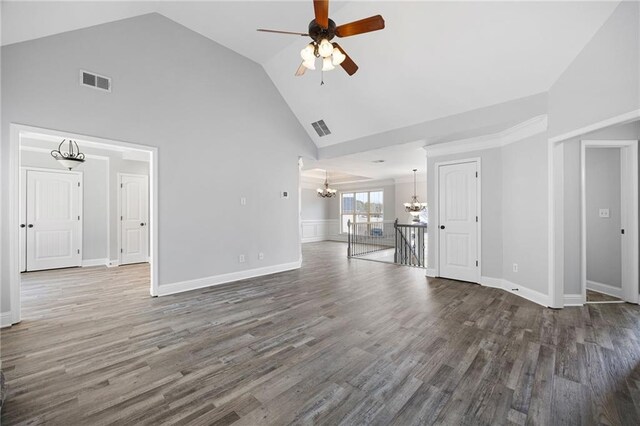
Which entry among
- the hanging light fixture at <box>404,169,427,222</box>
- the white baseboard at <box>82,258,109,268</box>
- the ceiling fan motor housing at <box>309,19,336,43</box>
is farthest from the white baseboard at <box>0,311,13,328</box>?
the hanging light fixture at <box>404,169,427,222</box>

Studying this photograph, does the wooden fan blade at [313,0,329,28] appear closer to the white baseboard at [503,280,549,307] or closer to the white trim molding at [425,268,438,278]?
the white baseboard at [503,280,549,307]

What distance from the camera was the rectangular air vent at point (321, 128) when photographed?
5.74 m

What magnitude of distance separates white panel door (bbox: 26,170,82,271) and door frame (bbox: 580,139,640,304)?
9.63m

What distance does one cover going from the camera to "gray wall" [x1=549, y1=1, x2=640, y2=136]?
8.21 ft

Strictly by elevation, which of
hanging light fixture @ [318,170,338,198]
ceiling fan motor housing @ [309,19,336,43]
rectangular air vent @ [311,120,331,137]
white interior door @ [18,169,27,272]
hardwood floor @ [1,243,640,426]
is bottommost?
hardwood floor @ [1,243,640,426]

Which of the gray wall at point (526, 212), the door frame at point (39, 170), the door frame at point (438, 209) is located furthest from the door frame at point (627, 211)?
the door frame at point (39, 170)

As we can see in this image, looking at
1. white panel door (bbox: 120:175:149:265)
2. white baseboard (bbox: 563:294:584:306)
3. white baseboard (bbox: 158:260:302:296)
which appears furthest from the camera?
white panel door (bbox: 120:175:149:265)

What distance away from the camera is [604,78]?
108 inches

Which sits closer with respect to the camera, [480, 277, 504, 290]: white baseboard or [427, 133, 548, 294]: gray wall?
[427, 133, 548, 294]: gray wall

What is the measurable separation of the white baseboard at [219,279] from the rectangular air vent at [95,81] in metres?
2.90

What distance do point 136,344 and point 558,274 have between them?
5.07m

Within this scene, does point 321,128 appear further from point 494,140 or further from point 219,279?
point 219,279

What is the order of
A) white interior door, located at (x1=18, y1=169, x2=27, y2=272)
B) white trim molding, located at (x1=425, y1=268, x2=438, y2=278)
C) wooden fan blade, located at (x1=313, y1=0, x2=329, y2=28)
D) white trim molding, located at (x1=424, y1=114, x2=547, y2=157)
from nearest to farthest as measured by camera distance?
wooden fan blade, located at (x1=313, y1=0, x2=329, y2=28), white trim molding, located at (x1=424, y1=114, x2=547, y2=157), white trim molding, located at (x1=425, y1=268, x2=438, y2=278), white interior door, located at (x1=18, y1=169, x2=27, y2=272)

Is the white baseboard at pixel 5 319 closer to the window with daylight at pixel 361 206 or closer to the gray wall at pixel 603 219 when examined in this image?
the gray wall at pixel 603 219
